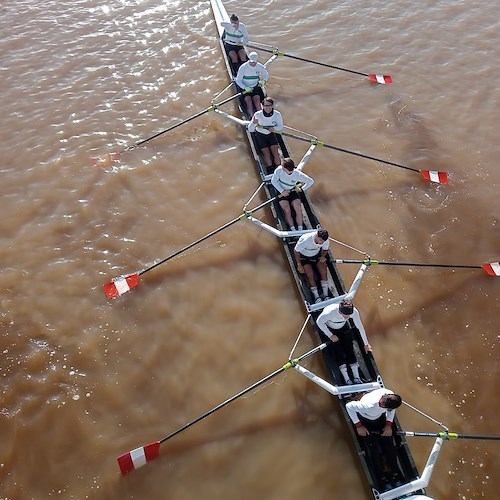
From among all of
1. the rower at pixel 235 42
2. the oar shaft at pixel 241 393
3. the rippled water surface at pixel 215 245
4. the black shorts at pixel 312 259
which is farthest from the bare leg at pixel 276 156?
the oar shaft at pixel 241 393

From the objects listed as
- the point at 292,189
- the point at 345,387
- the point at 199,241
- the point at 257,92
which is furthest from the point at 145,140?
the point at 345,387

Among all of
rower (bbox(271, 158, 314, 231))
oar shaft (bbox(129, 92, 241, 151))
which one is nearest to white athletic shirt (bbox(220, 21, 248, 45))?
oar shaft (bbox(129, 92, 241, 151))

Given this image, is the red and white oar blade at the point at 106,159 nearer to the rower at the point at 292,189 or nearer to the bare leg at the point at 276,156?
the bare leg at the point at 276,156

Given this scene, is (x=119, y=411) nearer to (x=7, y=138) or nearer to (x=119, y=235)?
(x=119, y=235)

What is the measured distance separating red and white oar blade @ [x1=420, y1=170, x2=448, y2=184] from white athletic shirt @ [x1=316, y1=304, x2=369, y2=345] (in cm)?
481

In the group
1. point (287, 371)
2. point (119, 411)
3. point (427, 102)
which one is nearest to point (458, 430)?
point (287, 371)

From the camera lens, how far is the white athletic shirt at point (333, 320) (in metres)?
7.42

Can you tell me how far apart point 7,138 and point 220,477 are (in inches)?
385

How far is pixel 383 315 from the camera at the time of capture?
339 inches

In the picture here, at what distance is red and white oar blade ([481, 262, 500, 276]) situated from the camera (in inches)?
356

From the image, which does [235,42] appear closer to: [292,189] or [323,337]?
[292,189]

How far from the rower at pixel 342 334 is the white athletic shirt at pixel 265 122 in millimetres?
4984

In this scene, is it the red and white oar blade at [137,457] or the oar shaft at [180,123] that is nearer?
the red and white oar blade at [137,457]

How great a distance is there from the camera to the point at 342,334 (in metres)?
7.60
